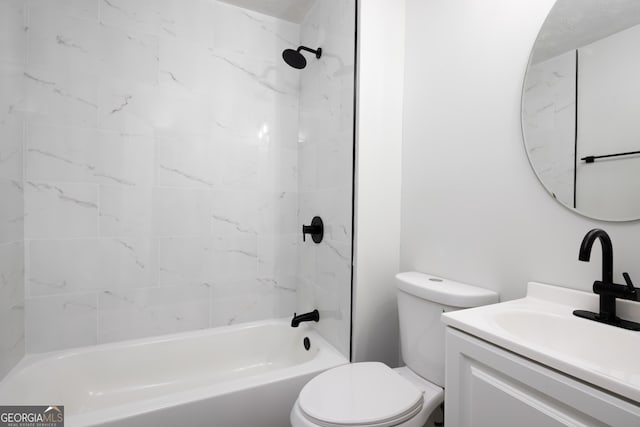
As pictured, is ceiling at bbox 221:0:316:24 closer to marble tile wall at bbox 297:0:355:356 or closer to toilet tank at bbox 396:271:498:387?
marble tile wall at bbox 297:0:355:356

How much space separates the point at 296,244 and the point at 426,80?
1284 mm

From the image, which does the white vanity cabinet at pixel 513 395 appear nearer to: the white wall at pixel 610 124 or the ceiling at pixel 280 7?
the white wall at pixel 610 124

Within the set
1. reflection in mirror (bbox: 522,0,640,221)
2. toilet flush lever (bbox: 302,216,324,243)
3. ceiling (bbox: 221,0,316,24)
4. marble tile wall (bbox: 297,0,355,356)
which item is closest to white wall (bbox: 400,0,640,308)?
reflection in mirror (bbox: 522,0,640,221)

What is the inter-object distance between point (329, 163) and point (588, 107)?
Answer: 3.53 feet

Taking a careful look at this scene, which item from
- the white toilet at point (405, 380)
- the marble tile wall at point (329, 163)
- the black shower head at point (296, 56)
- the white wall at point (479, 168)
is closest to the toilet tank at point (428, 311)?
the white toilet at point (405, 380)

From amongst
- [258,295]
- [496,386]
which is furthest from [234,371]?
[496,386]

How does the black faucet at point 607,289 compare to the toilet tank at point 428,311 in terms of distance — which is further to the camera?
the toilet tank at point 428,311

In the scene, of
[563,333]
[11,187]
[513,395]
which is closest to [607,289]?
[563,333]

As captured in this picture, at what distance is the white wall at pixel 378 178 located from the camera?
1.43 meters

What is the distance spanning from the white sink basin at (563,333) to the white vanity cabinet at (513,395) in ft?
0.07

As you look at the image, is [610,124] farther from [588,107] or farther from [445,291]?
[445,291]

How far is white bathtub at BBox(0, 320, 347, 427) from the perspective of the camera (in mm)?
1109

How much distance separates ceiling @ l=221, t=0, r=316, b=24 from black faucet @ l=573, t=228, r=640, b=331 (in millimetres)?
1916

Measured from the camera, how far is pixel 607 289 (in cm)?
78
